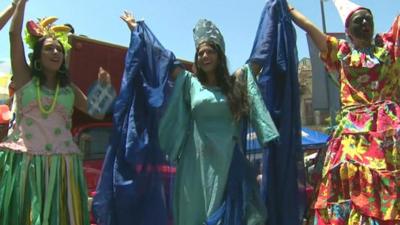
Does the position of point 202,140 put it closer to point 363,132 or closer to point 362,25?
point 363,132

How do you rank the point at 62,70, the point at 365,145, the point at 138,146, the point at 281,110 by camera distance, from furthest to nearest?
the point at 62,70 < the point at 281,110 < the point at 138,146 < the point at 365,145

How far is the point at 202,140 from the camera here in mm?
3258

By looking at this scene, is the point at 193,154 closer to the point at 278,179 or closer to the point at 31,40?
the point at 278,179

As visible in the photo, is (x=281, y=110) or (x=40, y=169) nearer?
(x=40, y=169)

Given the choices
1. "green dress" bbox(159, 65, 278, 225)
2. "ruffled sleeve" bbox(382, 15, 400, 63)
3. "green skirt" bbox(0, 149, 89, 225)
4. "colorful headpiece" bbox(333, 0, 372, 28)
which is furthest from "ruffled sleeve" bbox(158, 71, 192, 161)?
"ruffled sleeve" bbox(382, 15, 400, 63)

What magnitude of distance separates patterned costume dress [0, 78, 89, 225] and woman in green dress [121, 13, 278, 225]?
646 millimetres

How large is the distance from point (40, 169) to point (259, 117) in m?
1.41

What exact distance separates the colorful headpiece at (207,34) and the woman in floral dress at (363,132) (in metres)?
0.61

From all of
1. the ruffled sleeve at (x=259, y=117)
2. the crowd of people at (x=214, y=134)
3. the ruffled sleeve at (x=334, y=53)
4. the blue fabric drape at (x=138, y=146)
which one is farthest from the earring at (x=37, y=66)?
the ruffled sleeve at (x=334, y=53)

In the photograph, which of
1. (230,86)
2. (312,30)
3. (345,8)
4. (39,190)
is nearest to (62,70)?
(39,190)


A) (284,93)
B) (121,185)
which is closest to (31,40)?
(121,185)

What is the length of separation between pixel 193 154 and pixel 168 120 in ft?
0.89

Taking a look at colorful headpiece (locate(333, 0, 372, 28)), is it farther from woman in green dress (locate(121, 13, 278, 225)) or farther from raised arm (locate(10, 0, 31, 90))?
raised arm (locate(10, 0, 31, 90))

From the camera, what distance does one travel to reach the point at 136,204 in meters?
3.33
